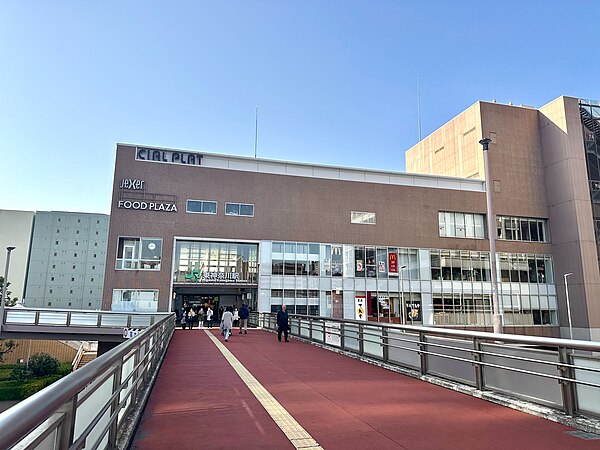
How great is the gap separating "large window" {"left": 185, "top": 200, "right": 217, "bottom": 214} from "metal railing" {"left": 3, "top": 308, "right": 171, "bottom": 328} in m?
13.6

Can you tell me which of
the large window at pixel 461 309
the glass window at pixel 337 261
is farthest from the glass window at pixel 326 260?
the large window at pixel 461 309

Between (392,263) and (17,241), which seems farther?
(17,241)

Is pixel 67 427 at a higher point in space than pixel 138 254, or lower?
lower

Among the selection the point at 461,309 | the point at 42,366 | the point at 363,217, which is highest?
the point at 363,217

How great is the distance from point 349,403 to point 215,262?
102 feet

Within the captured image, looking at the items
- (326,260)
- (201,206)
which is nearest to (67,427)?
(201,206)

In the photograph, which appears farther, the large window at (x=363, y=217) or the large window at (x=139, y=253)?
the large window at (x=363, y=217)

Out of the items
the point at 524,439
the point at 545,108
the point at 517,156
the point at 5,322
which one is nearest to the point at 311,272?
the point at 5,322

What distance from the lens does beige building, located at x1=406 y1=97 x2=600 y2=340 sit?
41.4 m

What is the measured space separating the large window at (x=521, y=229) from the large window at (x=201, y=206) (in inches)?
1046

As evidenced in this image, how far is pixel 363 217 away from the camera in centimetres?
4041

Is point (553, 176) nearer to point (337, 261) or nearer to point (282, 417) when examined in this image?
point (337, 261)

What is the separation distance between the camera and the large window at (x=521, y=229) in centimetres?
4316

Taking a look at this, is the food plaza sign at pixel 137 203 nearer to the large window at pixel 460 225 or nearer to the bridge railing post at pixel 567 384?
the large window at pixel 460 225
